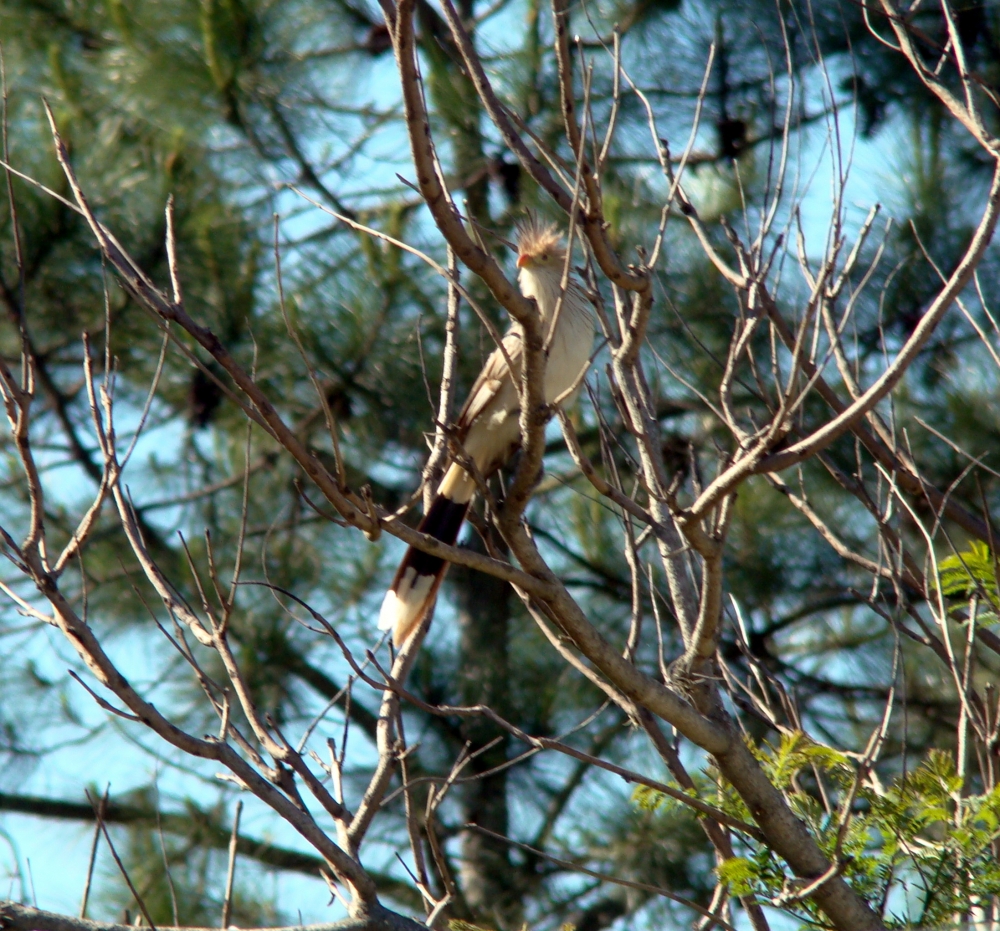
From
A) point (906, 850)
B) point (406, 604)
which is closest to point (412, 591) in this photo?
point (406, 604)

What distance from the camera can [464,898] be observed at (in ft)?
18.2

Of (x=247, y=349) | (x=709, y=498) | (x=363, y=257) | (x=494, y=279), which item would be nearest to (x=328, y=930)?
(x=709, y=498)

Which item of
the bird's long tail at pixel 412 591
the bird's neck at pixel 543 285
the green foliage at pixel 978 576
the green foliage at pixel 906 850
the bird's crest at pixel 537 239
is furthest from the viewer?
the bird's crest at pixel 537 239

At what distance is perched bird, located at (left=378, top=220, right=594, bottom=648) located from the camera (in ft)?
9.76

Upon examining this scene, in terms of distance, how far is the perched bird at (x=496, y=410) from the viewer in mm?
2975

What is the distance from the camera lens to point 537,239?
3822 millimetres

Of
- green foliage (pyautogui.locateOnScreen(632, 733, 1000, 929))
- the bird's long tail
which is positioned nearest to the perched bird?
the bird's long tail

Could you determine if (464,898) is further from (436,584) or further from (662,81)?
(662,81)

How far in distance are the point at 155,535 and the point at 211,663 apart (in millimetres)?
619

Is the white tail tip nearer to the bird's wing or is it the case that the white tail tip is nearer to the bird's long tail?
the bird's long tail

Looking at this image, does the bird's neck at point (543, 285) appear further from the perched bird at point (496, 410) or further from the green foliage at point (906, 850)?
the green foliage at point (906, 850)

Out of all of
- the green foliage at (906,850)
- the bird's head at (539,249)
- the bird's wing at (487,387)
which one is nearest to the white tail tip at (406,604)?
the bird's wing at (487,387)

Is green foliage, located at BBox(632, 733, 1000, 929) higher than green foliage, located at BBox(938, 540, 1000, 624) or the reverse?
the reverse

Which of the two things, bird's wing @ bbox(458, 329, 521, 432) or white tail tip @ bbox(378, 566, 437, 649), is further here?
bird's wing @ bbox(458, 329, 521, 432)
